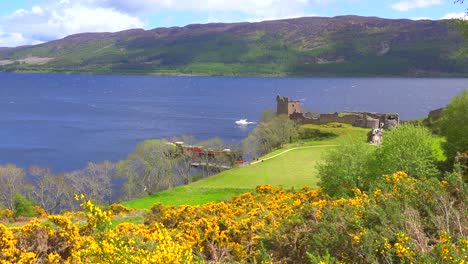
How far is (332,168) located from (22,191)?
41.5 metres

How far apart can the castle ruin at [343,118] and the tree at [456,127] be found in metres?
41.4

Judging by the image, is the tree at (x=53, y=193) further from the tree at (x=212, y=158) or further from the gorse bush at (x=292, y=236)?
the gorse bush at (x=292, y=236)

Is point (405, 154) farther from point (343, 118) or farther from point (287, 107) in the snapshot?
point (287, 107)

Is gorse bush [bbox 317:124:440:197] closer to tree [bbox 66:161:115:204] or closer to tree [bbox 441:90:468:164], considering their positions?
tree [bbox 441:90:468:164]

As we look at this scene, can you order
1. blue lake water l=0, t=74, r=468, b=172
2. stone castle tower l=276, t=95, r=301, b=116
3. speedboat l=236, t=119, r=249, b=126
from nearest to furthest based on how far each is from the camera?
blue lake water l=0, t=74, r=468, b=172 < stone castle tower l=276, t=95, r=301, b=116 < speedboat l=236, t=119, r=249, b=126

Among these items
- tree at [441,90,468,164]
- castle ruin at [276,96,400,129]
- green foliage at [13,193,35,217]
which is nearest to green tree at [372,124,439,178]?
tree at [441,90,468,164]

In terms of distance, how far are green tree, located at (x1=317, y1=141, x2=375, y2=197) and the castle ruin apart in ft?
189

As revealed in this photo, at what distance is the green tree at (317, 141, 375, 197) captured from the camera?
2905 cm

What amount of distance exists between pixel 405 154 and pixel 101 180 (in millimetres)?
48264

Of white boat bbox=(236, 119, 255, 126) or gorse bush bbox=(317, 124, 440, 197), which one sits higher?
gorse bush bbox=(317, 124, 440, 197)

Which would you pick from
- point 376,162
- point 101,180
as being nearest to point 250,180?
point 376,162

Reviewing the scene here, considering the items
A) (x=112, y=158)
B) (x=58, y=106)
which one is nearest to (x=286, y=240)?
(x=112, y=158)

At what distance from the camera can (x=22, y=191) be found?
5628 cm

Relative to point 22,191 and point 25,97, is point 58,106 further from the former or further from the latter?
point 22,191
